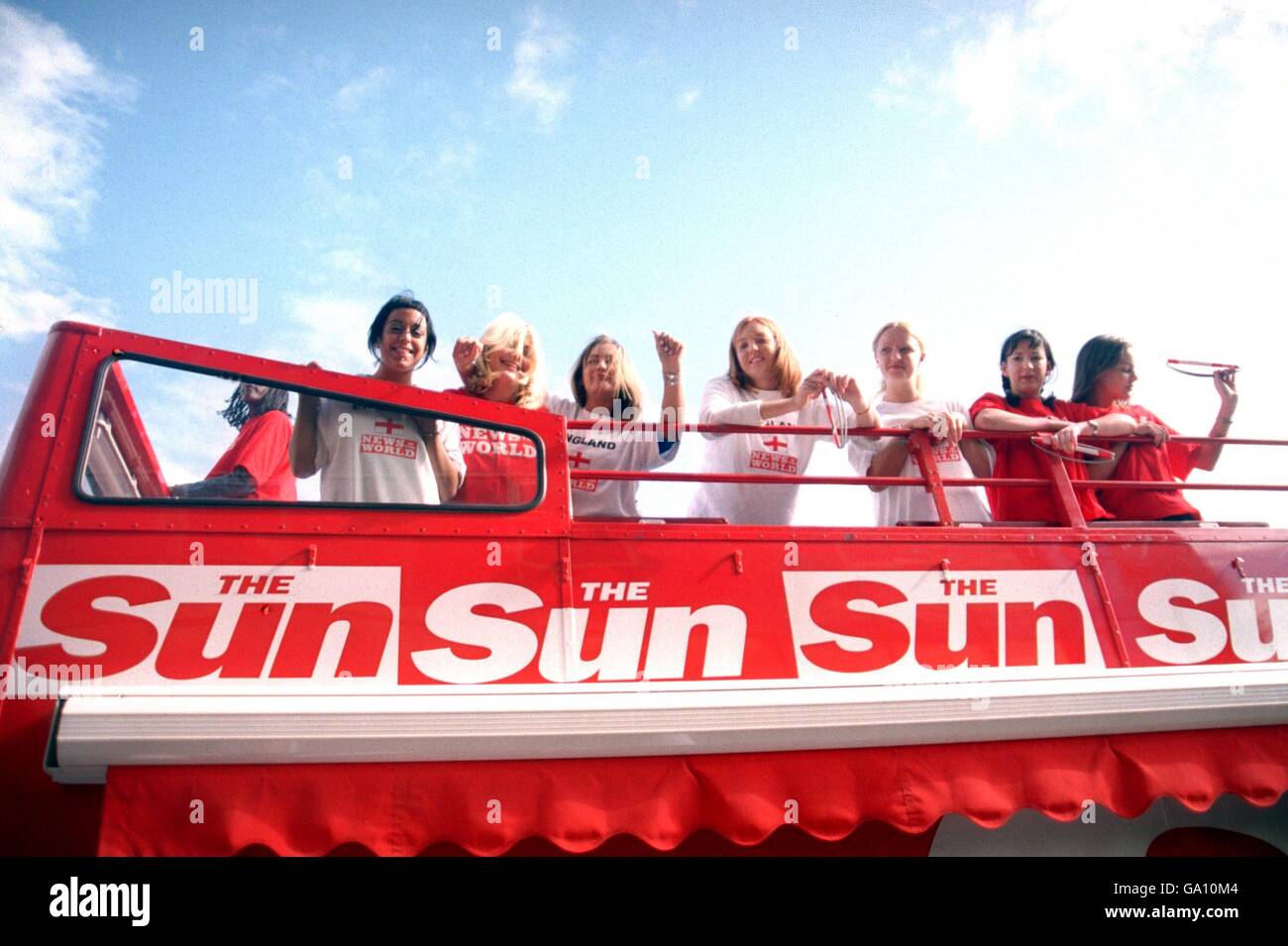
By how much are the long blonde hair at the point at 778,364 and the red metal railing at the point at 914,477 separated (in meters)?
0.62

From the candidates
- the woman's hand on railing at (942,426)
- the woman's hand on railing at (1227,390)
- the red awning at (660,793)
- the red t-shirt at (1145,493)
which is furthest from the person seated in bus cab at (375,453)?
the woman's hand on railing at (1227,390)

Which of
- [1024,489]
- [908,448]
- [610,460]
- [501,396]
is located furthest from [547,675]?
[1024,489]

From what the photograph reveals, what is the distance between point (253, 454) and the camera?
320 centimetres

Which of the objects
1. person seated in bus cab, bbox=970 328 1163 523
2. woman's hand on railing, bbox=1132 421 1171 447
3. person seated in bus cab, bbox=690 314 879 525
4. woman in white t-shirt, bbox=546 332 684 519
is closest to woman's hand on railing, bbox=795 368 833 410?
person seated in bus cab, bbox=690 314 879 525

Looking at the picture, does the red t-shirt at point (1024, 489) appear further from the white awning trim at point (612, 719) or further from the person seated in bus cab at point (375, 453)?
the person seated in bus cab at point (375, 453)

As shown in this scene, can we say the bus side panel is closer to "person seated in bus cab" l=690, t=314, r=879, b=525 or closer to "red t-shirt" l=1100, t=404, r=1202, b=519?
"person seated in bus cab" l=690, t=314, r=879, b=525

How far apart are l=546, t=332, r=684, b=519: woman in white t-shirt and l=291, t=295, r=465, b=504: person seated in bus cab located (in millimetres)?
603

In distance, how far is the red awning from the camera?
2609 mm

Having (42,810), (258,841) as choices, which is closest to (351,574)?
(258,841)

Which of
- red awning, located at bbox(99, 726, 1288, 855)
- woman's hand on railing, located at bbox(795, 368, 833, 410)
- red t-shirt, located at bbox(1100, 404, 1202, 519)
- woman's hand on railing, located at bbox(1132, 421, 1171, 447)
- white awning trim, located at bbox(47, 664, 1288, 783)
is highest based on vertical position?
woman's hand on railing, located at bbox(795, 368, 833, 410)

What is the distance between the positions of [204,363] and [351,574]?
101 centimetres

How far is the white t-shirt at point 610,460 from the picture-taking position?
3.96 meters

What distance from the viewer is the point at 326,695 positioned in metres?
2.84

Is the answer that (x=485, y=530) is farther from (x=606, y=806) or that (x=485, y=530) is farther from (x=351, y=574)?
(x=606, y=806)
